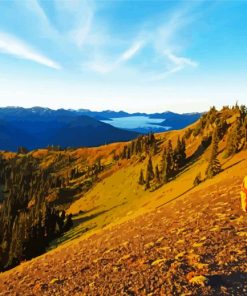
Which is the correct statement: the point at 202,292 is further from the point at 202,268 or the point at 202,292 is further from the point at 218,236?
the point at 218,236

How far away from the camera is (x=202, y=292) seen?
17984 millimetres

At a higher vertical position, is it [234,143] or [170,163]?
[234,143]

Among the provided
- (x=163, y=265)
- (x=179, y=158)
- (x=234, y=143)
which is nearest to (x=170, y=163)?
(x=179, y=158)

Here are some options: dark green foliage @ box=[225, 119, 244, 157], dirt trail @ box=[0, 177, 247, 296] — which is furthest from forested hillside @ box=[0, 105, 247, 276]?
dirt trail @ box=[0, 177, 247, 296]

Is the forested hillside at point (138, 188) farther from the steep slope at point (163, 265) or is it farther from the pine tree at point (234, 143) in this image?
the steep slope at point (163, 265)

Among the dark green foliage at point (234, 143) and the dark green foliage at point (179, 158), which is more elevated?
the dark green foliage at point (234, 143)

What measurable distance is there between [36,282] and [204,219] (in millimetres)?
16557

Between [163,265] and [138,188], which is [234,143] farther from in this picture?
[163,265]

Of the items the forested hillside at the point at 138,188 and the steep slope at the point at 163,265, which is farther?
the forested hillside at the point at 138,188

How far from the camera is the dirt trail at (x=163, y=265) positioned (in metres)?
19.5

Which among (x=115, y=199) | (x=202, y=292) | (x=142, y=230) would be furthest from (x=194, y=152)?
(x=202, y=292)

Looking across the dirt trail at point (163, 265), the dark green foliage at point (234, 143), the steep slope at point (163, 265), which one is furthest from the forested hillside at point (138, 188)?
the steep slope at point (163, 265)

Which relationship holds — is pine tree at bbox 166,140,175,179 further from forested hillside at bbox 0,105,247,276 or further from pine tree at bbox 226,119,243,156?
pine tree at bbox 226,119,243,156

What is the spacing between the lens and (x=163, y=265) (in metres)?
22.6
